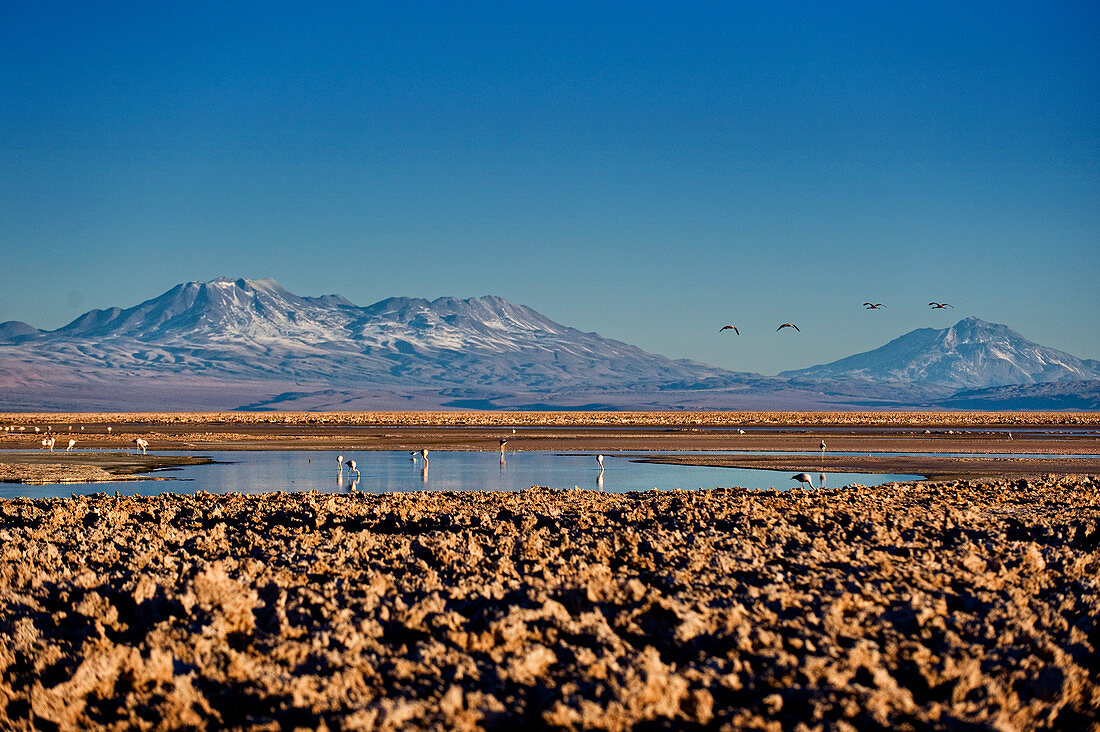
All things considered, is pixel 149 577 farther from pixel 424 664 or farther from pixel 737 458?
pixel 737 458

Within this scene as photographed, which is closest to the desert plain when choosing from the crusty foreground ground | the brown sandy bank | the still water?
the crusty foreground ground

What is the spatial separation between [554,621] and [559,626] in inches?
3.8

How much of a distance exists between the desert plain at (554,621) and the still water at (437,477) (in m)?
9.50

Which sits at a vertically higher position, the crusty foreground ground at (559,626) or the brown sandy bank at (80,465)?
the crusty foreground ground at (559,626)

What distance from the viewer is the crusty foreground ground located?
20.3 ft

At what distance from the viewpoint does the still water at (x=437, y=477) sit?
23672 mm

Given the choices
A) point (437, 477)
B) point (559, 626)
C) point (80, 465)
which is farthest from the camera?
point (80, 465)

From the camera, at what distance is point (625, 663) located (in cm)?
687

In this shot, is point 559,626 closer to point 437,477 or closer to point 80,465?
point 437,477

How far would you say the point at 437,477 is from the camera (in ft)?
88.6

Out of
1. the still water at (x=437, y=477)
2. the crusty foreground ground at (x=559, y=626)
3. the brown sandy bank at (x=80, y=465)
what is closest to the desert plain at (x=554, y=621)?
the crusty foreground ground at (x=559, y=626)

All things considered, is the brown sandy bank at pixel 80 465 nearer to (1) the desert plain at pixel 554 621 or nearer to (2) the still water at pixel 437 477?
(2) the still water at pixel 437 477

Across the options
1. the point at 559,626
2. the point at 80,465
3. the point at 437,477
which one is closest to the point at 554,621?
the point at 559,626

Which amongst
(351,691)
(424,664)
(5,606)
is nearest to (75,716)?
(351,691)
